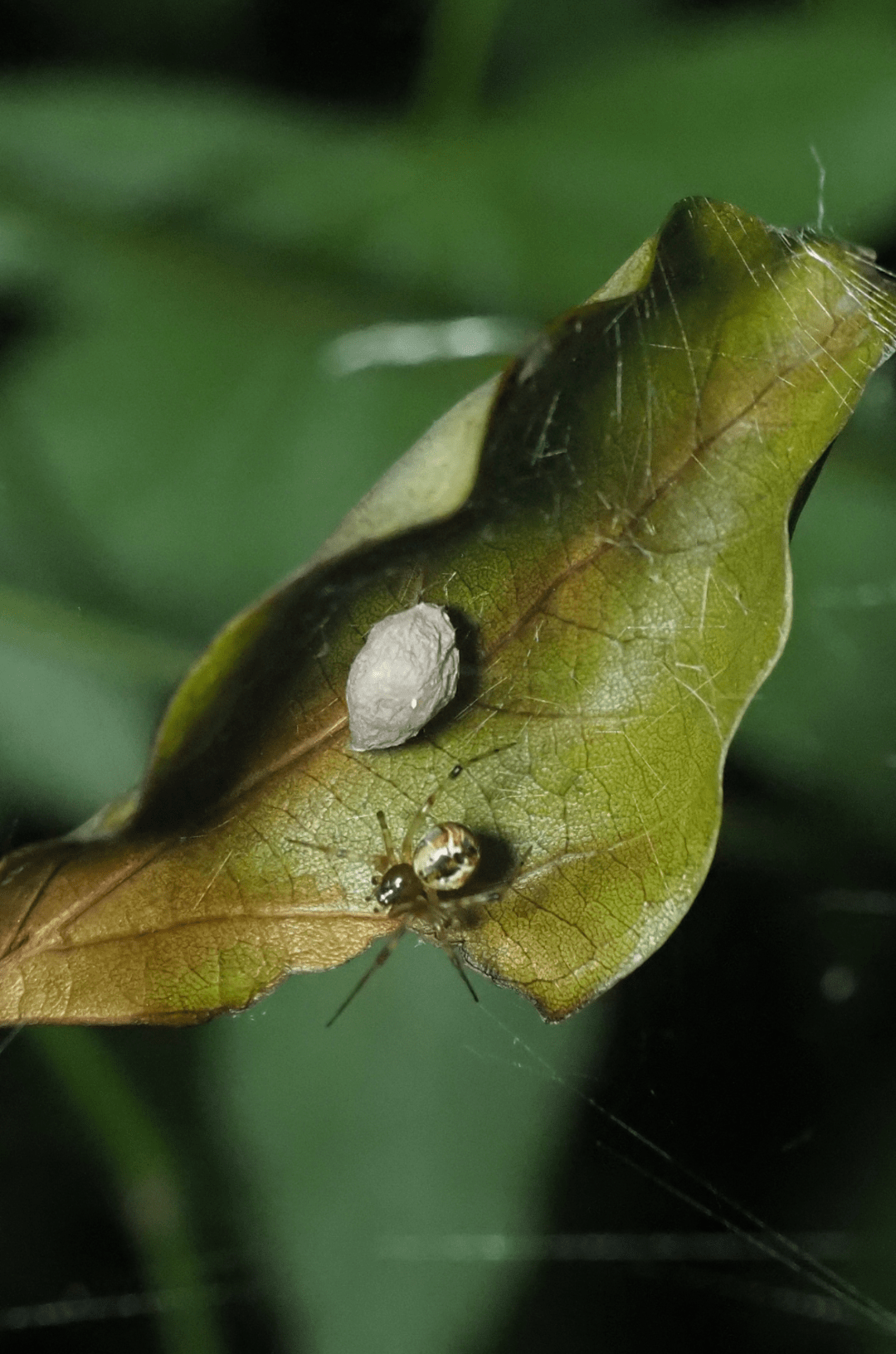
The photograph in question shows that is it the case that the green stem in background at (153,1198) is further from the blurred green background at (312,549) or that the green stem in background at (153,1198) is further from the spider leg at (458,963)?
the spider leg at (458,963)

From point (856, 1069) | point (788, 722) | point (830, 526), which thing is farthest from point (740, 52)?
point (856, 1069)

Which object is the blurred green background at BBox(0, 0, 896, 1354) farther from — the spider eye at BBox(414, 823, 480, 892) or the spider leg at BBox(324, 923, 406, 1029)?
the spider eye at BBox(414, 823, 480, 892)

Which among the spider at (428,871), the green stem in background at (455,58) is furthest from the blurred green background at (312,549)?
the spider at (428,871)

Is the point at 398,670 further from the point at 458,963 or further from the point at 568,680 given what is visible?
the point at 458,963

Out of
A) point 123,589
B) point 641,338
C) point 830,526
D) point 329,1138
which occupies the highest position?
point 641,338

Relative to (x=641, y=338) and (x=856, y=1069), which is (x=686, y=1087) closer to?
(x=856, y=1069)

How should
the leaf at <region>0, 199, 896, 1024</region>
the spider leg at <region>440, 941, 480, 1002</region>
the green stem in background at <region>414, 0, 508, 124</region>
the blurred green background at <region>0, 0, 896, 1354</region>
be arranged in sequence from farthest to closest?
the green stem in background at <region>414, 0, 508, 124</region>, the blurred green background at <region>0, 0, 896, 1354</region>, the spider leg at <region>440, 941, 480, 1002</region>, the leaf at <region>0, 199, 896, 1024</region>

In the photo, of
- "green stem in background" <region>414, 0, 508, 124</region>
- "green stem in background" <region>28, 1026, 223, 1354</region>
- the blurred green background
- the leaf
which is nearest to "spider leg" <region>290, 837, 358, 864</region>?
the leaf
